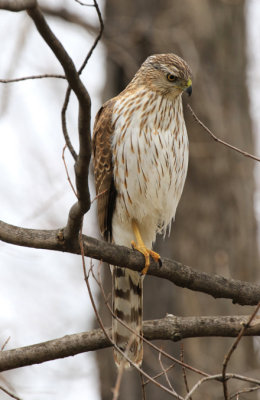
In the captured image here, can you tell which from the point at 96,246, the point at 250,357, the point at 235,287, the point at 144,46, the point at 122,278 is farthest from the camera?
the point at 144,46

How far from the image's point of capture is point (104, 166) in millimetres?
5422

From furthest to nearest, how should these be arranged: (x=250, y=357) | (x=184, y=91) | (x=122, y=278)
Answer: (x=250, y=357) < (x=122, y=278) < (x=184, y=91)

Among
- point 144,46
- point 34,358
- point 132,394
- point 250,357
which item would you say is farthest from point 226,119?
point 34,358

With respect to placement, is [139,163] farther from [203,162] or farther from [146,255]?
[203,162]

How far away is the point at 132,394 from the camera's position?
A: 320 inches

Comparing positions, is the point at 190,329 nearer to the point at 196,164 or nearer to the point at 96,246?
the point at 96,246

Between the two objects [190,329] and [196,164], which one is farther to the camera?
[196,164]

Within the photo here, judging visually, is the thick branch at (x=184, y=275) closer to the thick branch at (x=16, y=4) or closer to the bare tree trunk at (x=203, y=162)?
the thick branch at (x=16, y=4)

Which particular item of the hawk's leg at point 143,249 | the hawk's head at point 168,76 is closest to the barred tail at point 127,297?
the hawk's leg at point 143,249

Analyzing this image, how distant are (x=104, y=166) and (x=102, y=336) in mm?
1535

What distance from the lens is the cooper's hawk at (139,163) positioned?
5.29 m

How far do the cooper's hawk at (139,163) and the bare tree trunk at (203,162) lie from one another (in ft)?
7.47

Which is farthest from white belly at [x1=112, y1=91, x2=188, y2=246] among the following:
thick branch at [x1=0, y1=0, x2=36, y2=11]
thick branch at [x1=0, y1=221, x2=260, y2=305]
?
thick branch at [x1=0, y1=0, x2=36, y2=11]

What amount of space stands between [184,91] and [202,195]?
2.90m
